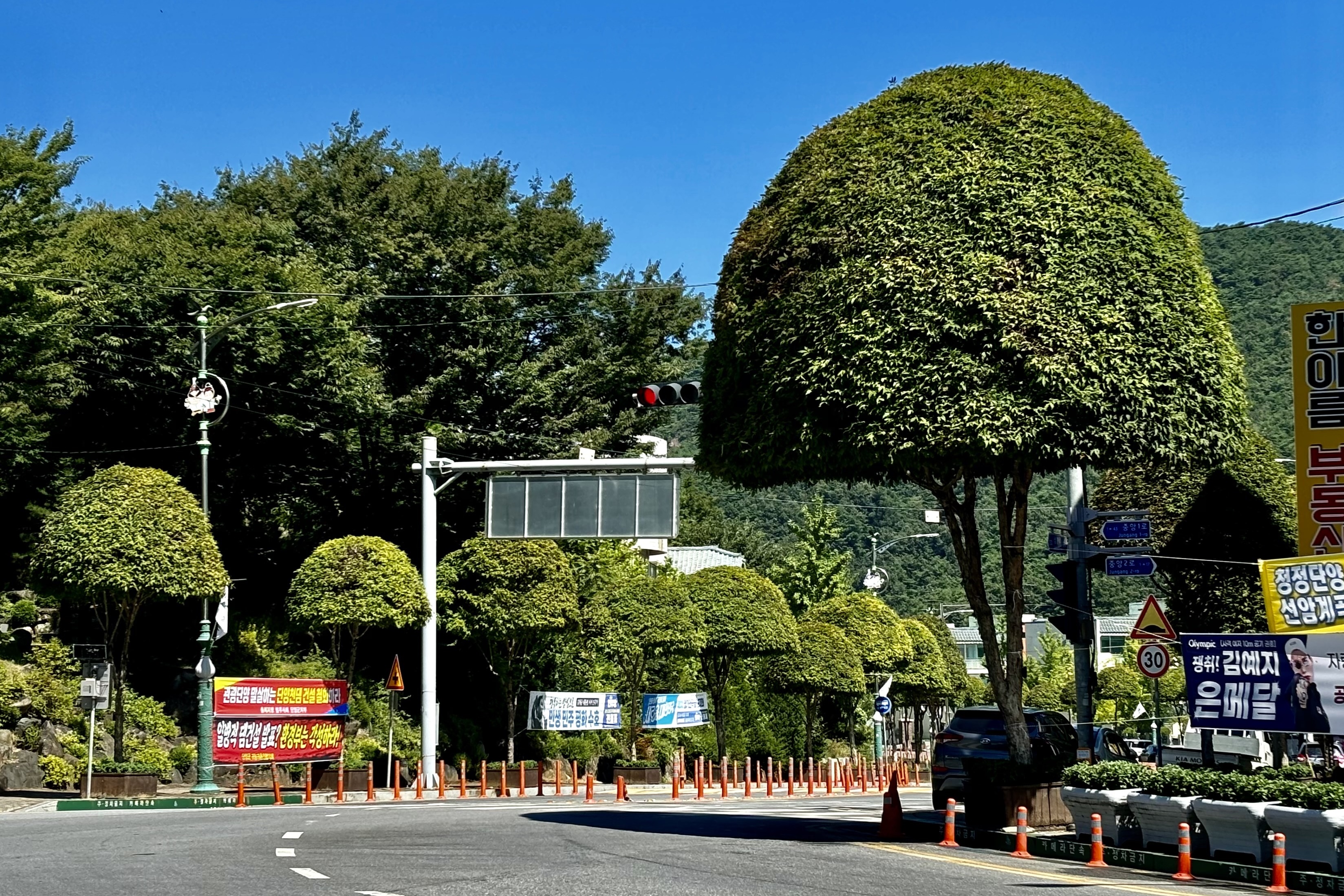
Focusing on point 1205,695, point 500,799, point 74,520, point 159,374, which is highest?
point 159,374

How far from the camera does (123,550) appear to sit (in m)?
29.5

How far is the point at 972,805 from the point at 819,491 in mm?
88527

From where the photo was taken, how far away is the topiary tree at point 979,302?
A: 1717 cm

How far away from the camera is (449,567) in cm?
3866

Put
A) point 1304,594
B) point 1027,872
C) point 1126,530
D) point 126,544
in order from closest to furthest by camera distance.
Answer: point 1027,872, point 1304,594, point 1126,530, point 126,544

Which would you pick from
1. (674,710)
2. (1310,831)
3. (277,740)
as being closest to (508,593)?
(674,710)

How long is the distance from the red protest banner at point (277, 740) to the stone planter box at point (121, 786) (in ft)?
6.72

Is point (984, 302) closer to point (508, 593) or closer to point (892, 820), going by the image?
point (892, 820)

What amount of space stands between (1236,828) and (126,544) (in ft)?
71.1

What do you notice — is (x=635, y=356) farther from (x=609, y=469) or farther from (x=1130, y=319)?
(x=1130, y=319)

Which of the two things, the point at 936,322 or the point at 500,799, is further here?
the point at 500,799

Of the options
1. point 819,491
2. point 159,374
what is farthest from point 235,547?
point 819,491

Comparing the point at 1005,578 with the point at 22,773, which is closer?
the point at 1005,578

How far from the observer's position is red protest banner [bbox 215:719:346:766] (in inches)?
1227
